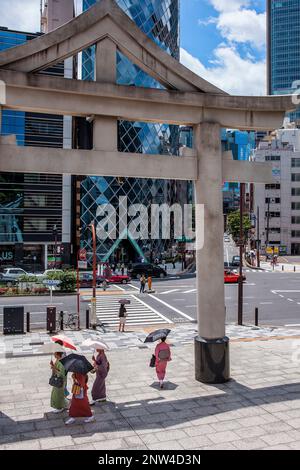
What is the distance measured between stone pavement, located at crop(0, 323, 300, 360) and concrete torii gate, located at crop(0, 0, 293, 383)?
6328mm

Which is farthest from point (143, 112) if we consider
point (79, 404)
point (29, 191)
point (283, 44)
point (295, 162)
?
point (283, 44)

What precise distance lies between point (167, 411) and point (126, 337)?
923 centimetres

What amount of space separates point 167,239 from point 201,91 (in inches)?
2156

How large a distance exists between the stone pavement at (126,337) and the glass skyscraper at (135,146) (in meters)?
34.6

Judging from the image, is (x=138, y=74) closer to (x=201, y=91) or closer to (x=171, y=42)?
(x=171, y=42)

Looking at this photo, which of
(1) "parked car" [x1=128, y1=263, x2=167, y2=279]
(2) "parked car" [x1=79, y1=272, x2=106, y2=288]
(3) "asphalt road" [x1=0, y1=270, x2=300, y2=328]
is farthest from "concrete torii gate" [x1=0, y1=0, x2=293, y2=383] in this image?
(1) "parked car" [x1=128, y1=263, x2=167, y2=279]

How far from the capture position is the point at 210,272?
37.0 ft

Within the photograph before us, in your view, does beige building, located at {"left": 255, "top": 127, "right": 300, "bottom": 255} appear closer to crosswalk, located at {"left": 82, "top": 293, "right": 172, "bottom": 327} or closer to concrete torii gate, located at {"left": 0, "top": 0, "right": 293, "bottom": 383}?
crosswalk, located at {"left": 82, "top": 293, "right": 172, "bottom": 327}

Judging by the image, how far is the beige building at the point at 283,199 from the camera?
284ft

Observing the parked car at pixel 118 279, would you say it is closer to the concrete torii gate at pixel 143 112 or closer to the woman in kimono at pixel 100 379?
the concrete torii gate at pixel 143 112

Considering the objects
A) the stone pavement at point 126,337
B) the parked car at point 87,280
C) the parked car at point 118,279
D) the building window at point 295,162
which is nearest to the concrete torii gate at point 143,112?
the stone pavement at point 126,337

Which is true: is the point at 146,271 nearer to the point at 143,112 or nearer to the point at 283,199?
the point at 143,112
